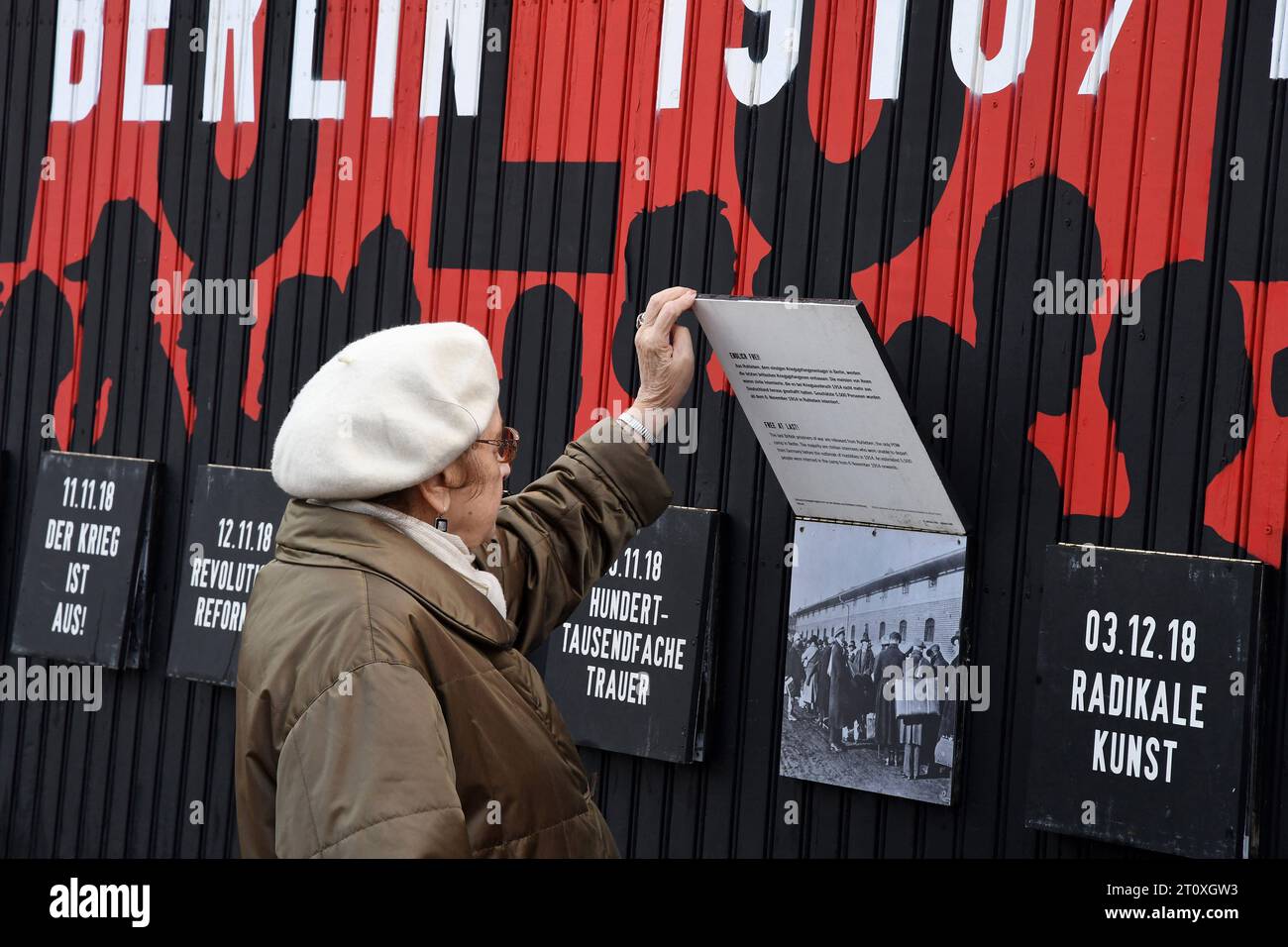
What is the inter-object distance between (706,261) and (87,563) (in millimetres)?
2764

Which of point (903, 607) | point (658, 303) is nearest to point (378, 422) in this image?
point (658, 303)

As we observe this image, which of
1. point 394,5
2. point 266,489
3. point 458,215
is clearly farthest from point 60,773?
point 394,5

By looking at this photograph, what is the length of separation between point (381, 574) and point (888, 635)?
1977mm

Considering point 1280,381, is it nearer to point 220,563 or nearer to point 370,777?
point 370,777

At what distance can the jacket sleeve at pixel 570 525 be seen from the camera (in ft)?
9.78

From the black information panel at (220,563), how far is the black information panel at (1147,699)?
8.85ft

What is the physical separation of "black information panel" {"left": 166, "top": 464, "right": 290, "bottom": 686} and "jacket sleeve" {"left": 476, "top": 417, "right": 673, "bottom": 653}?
2.03 meters

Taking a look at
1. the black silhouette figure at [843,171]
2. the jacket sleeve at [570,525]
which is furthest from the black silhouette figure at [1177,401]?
the jacket sleeve at [570,525]

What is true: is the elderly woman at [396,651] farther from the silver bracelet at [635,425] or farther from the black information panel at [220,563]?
the black information panel at [220,563]

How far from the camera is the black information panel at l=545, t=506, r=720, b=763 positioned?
4148mm

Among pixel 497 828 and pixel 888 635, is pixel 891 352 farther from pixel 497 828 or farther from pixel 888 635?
pixel 497 828

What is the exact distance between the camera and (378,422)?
90.6 inches

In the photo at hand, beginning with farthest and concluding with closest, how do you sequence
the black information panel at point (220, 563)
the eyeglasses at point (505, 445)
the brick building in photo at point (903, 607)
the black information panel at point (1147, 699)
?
1. the black information panel at point (220, 563)
2. the brick building in photo at point (903, 607)
3. the black information panel at point (1147, 699)
4. the eyeglasses at point (505, 445)

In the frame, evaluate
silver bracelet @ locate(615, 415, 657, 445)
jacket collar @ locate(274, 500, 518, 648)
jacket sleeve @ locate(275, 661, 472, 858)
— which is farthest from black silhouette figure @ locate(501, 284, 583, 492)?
jacket sleeve @ locate(275, 661, 472, 858)
